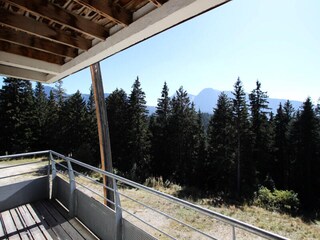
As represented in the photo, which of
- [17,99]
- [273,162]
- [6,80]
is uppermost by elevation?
[6,80]

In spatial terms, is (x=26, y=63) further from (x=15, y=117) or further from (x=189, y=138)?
(x=189, y=138)

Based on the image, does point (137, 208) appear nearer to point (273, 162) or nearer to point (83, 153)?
point (83, 153)

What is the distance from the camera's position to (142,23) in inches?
70.6

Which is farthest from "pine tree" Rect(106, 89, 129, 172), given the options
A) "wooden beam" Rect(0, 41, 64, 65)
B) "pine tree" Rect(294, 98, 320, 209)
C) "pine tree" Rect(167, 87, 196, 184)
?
"wooden beam" Rect(0, 41, 64, 65)

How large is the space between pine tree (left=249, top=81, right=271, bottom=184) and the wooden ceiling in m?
20.7

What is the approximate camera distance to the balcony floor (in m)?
2.92

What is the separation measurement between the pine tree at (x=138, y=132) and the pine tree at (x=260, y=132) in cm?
1053

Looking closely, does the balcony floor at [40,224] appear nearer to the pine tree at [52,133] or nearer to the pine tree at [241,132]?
the pine tree at [241,132]

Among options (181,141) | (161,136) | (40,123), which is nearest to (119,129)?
(161,136)

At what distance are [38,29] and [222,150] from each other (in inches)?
810

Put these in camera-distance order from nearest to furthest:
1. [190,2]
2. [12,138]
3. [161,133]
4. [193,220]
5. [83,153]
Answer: [190,2] < [193,220] < [83,153] < [12,138] < [161,133]

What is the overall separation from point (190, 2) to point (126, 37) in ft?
2.59

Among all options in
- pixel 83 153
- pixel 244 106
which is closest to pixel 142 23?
pixel 83 153

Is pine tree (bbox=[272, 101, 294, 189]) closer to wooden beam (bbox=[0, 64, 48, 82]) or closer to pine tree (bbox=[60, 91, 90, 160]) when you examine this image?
pine tree (bbox=[60, 91, 90, 160])
